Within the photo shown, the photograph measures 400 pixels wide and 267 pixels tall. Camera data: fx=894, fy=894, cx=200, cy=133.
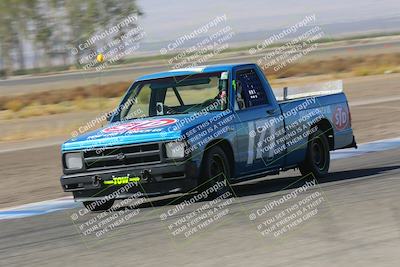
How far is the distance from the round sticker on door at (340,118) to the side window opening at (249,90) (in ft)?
5.46

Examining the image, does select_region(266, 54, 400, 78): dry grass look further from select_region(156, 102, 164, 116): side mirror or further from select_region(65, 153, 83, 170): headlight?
select_region(65, 153, 83, 170): headlight

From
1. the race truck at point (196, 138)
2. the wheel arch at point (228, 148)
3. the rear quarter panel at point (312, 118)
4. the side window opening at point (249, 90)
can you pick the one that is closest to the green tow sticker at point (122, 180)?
the race truck at point (196, 138)

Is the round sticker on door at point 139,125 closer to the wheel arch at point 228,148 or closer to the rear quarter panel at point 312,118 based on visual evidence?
the wheel arch at point 228,148

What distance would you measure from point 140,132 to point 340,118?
3.98 meters

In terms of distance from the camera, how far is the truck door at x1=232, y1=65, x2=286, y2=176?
36.4 feet

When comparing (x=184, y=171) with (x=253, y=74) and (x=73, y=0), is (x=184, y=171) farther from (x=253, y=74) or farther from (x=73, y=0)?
(x=73, y=0)

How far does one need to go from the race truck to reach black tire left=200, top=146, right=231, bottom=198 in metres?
0.01

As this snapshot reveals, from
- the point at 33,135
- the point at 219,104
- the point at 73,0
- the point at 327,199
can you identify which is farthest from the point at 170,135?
the point at 73,0

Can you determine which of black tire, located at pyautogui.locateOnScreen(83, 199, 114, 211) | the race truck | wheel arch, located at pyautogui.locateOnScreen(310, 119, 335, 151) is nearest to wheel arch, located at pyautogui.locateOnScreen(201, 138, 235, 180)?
the race truck

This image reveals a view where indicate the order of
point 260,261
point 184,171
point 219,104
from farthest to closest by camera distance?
point 219,104 < point 184,171 < point 260,261

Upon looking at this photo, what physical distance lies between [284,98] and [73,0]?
84.4 metres

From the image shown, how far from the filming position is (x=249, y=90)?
38.4 ft

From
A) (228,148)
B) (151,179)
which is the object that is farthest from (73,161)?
(228,148)

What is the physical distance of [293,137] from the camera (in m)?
12.1
